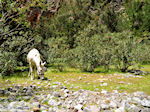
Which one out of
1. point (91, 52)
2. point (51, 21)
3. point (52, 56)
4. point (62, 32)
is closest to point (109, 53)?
point (91, 52)

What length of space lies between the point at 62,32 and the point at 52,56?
130 feet

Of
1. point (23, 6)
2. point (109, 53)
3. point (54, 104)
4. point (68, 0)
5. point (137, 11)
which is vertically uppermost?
point (68, 0)

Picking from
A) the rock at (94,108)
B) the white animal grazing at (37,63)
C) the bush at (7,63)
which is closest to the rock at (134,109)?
the rock at (94,108)

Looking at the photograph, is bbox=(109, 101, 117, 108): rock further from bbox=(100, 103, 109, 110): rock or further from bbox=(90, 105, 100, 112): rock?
bbox=(90, 105, 100, 112): rock

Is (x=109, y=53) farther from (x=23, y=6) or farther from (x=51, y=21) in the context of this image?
(x=51, y=21)

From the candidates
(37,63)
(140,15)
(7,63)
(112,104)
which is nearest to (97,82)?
(37,63)

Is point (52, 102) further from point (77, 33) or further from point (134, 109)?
point (77, 33)

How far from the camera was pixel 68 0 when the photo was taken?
92062 millimetres

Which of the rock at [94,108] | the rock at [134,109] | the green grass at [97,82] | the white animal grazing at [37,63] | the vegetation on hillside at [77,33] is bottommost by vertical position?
the green grass at [97,82]

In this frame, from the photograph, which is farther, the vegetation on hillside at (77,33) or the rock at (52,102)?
the vegetation on hillside at (77,33)

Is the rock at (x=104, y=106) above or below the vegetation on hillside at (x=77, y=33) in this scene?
below

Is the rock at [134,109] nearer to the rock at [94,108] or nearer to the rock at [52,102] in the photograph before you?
the rock at [94,108]

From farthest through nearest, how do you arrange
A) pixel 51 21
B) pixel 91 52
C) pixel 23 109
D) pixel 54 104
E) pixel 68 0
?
pixel 68 0
pixel 51 21
pixel 91 52
pixel 54 104
pixel 23 109

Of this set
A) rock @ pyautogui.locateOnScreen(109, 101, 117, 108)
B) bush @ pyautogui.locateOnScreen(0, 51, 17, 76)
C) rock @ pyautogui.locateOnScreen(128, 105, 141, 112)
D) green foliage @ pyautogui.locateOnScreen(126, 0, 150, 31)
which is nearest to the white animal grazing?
bush @ pyautogui.locateOnScreen(0, 51, 17, 76)
